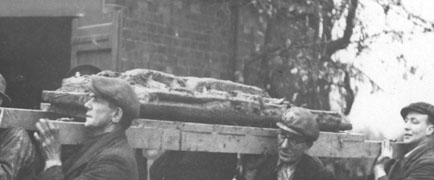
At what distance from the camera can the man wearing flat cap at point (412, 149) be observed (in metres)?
5.77

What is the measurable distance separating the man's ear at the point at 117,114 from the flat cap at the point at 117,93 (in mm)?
23

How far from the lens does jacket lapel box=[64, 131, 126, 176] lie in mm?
4520

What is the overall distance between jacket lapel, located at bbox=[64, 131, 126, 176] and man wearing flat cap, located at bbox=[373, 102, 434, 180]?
2017 millimetres

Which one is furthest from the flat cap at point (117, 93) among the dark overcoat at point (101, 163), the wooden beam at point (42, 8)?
the wooden beam at point (42, 8)

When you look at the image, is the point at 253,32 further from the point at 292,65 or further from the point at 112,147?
the point at 112,147

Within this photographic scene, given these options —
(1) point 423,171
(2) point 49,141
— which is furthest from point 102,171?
(1) point 423,171

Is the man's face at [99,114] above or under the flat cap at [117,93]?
under

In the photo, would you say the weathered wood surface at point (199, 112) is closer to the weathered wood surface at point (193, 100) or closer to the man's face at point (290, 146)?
the weathered wood surface at point (193, 100)

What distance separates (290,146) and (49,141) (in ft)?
5.54

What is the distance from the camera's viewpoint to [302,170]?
5.72 metres

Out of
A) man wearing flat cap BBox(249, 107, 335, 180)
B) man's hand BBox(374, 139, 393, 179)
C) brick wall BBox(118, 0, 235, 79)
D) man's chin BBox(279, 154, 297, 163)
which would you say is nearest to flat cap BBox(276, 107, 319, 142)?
man wearing flat cap BBox(249, 107, 335, 180)

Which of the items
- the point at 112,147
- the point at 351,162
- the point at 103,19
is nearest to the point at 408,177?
the point at 112,147

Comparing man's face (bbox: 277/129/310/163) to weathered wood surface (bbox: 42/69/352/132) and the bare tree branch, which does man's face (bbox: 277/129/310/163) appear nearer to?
weathered wood surface (bbox: 42/69/352/132)

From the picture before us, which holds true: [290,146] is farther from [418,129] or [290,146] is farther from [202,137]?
[418,129]
